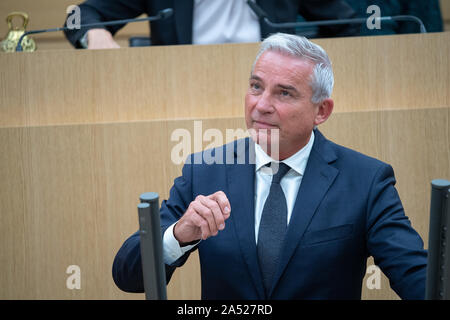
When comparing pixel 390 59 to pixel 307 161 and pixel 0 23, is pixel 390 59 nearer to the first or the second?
pixel 307 161

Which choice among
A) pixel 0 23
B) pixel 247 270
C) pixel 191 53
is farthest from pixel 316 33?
pixel 0 23

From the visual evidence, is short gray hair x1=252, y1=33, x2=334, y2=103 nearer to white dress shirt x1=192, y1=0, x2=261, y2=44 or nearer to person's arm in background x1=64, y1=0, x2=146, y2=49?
white dress shirt x1=192, y1=0, x2=261, y2=44

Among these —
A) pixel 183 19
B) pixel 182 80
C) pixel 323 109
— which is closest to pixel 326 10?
pixel 183 19

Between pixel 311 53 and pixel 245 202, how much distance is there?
295 mm

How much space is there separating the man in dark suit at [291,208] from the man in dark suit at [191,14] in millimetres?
710

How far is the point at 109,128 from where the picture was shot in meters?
1.40

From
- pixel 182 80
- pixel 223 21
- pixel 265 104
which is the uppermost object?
pixel 223 21

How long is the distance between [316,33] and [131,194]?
860 mm

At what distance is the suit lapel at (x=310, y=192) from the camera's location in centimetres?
94

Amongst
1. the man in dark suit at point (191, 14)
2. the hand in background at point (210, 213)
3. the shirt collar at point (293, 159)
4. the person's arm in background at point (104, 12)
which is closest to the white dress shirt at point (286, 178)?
the shirt collar at point (293, 159)

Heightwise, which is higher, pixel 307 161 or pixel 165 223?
pixel 307 161

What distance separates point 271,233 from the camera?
96cm

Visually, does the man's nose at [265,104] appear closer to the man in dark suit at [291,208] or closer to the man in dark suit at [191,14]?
the man in dark suit at [291,208]

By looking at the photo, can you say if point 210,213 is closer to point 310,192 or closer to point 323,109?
point 310,192
